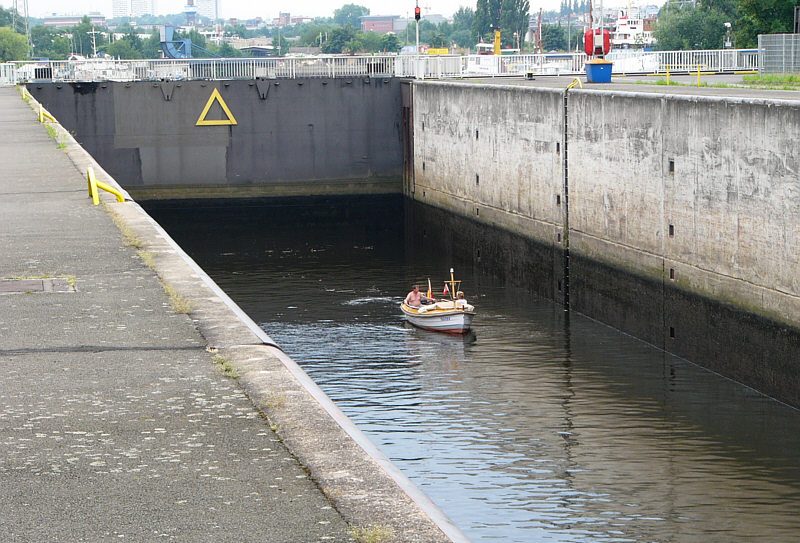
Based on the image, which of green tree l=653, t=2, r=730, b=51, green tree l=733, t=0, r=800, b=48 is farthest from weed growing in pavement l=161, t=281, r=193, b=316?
green tree l=653, t=2, r=730, b=51

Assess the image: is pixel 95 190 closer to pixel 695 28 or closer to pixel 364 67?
pixel 364 67

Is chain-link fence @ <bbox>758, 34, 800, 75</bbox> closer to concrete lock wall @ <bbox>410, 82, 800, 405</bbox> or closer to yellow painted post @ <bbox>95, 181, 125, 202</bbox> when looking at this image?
concrete lock wall @ <bbox>410, 82, 800, 405</bbox>

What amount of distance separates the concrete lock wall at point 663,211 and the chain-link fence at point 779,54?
11.5 meters

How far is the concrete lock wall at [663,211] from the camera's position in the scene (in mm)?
23484

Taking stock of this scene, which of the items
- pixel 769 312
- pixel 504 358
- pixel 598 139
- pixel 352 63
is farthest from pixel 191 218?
pixel 769 312

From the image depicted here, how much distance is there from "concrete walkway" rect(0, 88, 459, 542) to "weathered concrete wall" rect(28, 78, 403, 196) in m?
40.7

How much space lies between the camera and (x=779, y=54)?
4569 centimetres

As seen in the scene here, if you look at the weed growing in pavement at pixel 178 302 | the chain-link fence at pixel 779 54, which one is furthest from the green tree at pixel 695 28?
the weed growing in pavement at pixel 178 302

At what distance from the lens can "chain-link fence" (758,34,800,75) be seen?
45.0 meters

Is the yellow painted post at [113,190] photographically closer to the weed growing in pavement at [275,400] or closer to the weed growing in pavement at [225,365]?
the weed growing in pavement at [225,365]

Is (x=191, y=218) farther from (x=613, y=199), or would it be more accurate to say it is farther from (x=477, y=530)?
(x=477, y=530)

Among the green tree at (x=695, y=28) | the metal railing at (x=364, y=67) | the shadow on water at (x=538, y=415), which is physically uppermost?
the green tree at (x=695, y=28)

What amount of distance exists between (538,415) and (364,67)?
133ft

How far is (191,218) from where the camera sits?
53.6m
